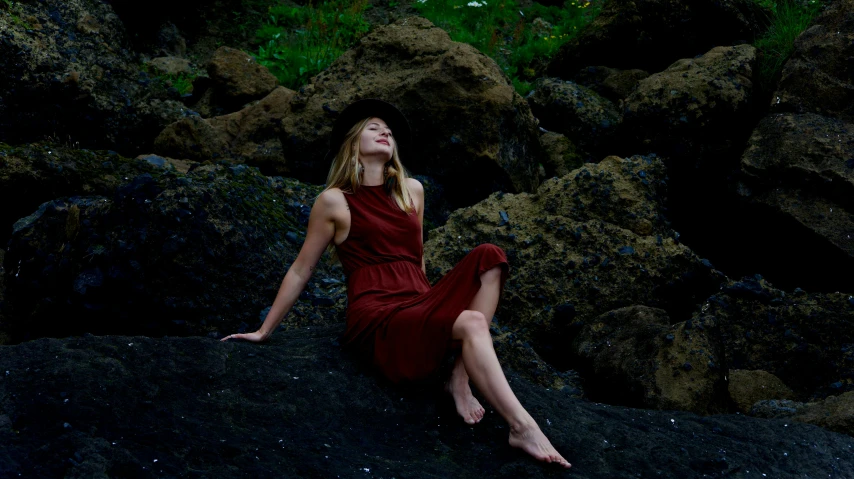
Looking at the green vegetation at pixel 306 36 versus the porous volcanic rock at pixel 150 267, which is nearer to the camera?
the porous volcanic rock at pixel 150 267

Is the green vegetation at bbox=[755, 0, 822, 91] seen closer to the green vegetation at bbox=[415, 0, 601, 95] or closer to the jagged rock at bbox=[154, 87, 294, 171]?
the green vegetation at bbox=[415, 0, 601, 95]

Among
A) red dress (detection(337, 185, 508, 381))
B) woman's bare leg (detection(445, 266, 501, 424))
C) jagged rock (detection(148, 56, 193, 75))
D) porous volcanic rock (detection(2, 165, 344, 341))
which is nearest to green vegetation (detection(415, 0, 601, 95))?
jagged rock (detection(148, 56, 193, 75))

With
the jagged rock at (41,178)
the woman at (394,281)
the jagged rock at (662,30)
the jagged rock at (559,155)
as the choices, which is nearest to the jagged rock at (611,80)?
the jagged rock at (662,30)

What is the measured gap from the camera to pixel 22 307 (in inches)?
193

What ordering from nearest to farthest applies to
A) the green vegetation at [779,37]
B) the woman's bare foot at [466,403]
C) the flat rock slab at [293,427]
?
the flat rock slab at [293,427] → the woman's bare foot at [466,403] → the green vegetation at [779,37]

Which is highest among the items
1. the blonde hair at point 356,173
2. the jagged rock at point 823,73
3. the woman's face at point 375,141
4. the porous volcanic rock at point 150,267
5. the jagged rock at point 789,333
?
the jagged rock at point 823,73

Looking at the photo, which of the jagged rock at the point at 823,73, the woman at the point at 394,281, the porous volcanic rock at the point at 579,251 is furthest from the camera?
the jagged rock at the point at 823,73

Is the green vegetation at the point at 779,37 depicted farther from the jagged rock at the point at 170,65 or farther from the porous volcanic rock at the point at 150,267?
the jagged rock at the point at 170,65

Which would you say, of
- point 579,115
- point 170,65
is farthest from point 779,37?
point 170,65

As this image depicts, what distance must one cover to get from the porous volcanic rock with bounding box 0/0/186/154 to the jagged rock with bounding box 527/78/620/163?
355 cm

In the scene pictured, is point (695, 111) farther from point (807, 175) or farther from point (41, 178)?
point (41, 178)

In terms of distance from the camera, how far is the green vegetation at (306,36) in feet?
30.8

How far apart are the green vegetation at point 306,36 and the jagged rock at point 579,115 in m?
2.80

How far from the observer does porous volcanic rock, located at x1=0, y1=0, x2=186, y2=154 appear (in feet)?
21.9
